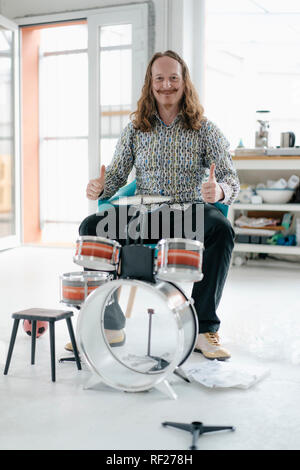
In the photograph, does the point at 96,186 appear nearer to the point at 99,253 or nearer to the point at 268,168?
the point at 99,253

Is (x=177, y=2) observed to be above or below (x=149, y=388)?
above

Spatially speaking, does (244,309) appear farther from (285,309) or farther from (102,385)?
→ (102,385)

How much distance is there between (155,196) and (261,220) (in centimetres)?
216

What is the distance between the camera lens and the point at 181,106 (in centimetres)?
226

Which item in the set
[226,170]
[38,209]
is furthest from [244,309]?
[38,209]

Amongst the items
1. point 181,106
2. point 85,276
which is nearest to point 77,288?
point 85,276

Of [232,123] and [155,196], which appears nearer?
[155,196]

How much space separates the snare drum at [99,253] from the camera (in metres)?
1.71

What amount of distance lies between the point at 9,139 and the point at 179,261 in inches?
156

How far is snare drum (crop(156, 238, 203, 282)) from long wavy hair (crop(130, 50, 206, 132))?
757 mm

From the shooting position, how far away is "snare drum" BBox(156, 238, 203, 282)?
5.21 ft

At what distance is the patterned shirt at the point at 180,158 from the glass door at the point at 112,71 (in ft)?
8.30

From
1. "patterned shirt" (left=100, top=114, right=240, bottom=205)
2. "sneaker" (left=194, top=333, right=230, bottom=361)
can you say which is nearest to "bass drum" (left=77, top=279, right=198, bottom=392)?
"sneaker" (left=194, top=333, right=230, bottom=361)

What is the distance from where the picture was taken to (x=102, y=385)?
1.74 meters
